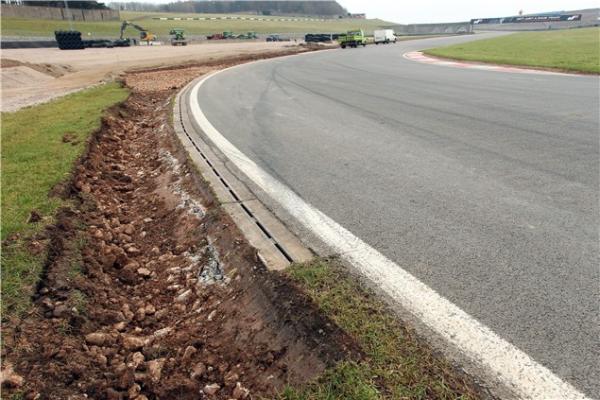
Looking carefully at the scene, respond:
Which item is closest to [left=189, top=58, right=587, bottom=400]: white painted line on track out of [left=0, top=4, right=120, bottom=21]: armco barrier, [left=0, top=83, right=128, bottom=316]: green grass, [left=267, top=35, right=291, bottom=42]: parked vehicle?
[left=0, top=83, right=128, bottom=316]: green grass

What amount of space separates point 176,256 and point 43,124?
6.68m

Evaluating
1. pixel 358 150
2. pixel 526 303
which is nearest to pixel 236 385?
pixel 526 303

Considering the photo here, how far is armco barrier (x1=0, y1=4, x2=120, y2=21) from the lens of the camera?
76.2m

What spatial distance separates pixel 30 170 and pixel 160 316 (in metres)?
3.75

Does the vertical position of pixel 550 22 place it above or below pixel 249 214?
above

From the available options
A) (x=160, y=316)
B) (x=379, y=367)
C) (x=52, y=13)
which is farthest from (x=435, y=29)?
(x=379, y=367)

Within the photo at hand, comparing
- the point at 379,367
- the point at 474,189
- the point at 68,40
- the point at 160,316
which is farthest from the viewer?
the point at 68,40

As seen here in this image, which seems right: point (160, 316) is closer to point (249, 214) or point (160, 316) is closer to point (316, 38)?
point (249, 214)

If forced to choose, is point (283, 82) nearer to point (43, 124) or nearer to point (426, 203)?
point (43, 124)

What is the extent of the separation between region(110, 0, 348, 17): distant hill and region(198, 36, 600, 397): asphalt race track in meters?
181

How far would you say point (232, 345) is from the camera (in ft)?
8.77

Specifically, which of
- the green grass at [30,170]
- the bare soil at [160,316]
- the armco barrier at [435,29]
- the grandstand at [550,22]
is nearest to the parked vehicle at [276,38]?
the armco barrier at [435,29]

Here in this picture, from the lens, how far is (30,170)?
5.59 m

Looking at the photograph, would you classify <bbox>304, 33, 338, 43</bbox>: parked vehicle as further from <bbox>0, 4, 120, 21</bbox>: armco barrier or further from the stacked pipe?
<bbox>0, 4, 120, 21</bbox>: armco barrier
